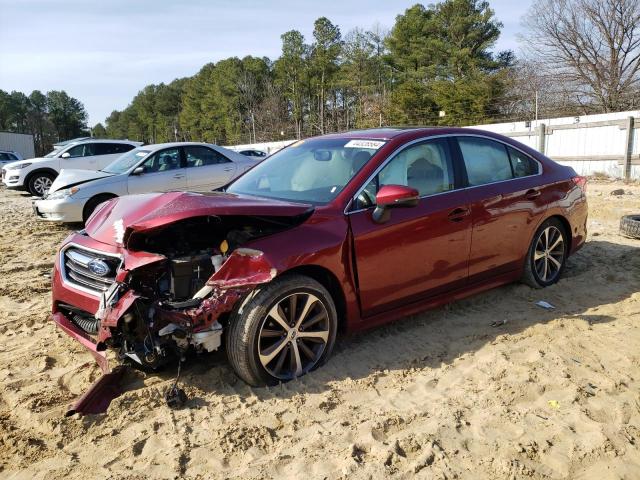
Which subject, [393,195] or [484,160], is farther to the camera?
[484,160]

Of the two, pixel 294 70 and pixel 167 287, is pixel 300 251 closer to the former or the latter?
pixel 167 287

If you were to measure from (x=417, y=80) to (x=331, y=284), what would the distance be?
40516mm

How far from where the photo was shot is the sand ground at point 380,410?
255 cm

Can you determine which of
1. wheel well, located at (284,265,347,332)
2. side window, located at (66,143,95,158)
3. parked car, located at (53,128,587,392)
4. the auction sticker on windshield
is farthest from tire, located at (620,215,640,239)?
side window, located at (66,143,95,158)

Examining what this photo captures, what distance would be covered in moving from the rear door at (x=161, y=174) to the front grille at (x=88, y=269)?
5.82m

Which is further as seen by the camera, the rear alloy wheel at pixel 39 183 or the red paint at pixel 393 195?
the rear alloy wheel at pixel 39 183

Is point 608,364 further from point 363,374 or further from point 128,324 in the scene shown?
point 128,324

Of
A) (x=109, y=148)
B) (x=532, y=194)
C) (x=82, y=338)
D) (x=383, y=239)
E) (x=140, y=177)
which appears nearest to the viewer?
(x=82, y=338)

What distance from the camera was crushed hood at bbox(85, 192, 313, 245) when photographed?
2.98m

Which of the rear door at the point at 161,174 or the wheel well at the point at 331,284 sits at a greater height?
the rear door at the point at 161,174

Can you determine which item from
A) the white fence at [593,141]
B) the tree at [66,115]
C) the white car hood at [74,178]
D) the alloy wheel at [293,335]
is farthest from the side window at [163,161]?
the tree at [66,115]

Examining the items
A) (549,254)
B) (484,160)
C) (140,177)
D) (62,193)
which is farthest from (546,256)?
(62,193)

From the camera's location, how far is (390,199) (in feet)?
11.5

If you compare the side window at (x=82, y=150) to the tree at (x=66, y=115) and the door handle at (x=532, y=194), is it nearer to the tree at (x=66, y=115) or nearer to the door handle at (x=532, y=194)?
the door handle at (x=532, y=194)
